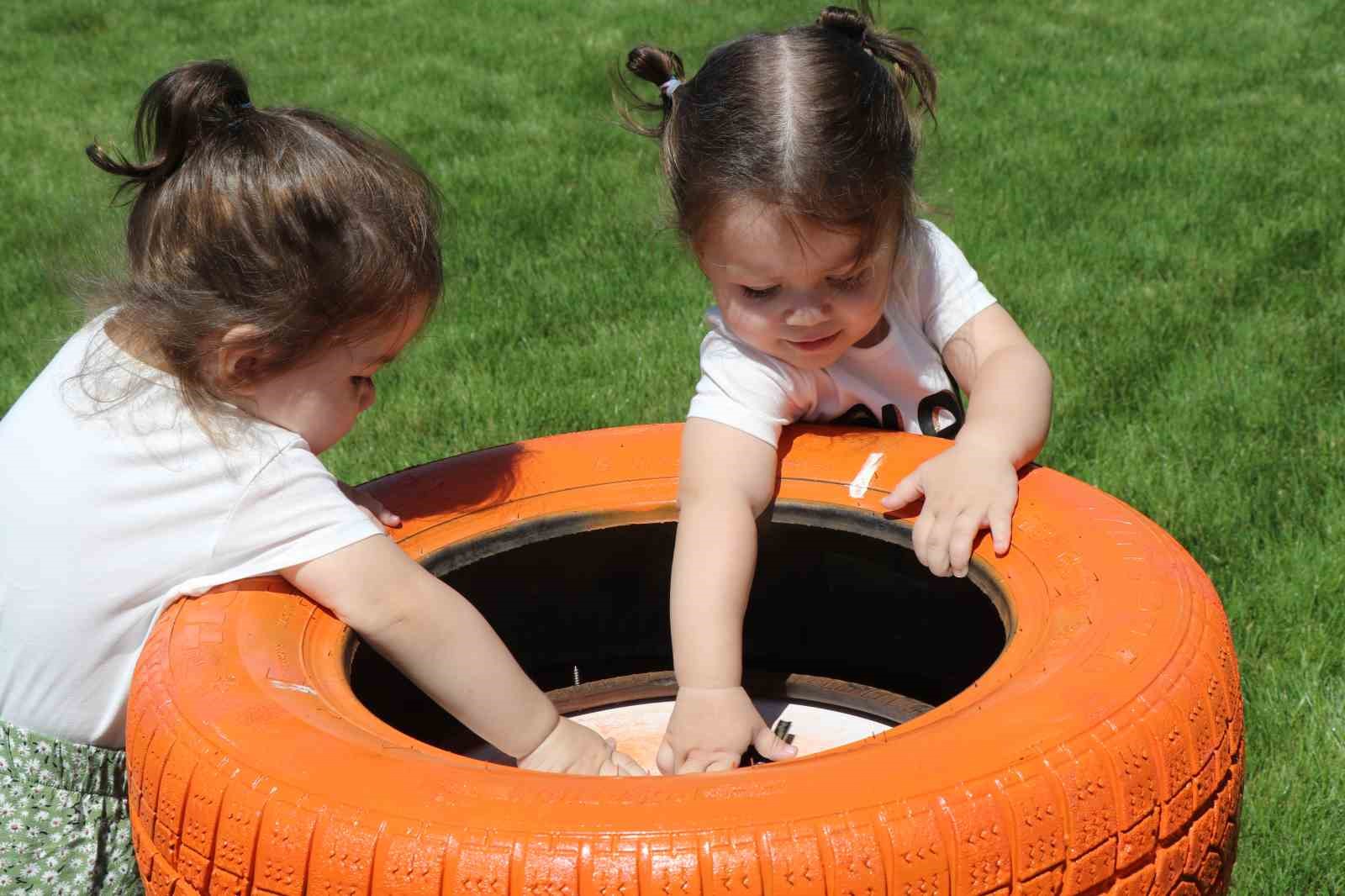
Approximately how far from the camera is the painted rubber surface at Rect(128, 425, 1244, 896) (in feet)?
3.59

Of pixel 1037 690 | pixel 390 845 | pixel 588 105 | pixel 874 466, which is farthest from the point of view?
pixel 588 105

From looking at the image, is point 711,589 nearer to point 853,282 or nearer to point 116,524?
point 853,282

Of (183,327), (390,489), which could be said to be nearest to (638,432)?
(390,489)

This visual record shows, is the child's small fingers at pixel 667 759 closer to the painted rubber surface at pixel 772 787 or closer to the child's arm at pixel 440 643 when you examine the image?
the child's arm at pixel 440 643

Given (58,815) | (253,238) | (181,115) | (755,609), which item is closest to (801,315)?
(755,609)

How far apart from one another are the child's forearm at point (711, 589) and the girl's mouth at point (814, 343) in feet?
0.84

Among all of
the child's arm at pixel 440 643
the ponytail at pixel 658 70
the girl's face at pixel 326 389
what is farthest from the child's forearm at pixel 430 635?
the ponytail at pixel 658 70

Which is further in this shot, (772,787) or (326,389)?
(326,389)

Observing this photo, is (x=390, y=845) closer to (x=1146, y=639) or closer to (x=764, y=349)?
(x=1146, y=639)

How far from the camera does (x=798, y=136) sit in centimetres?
181

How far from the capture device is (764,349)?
1948 mm

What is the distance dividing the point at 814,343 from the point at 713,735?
0.58m

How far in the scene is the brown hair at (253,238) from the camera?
1.68 m

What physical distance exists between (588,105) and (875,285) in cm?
390
